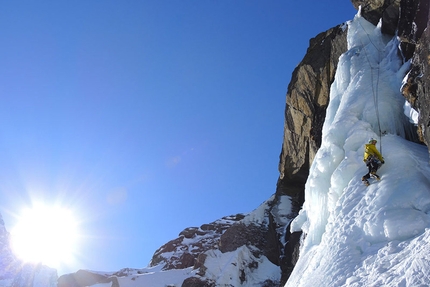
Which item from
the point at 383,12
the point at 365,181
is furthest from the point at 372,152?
the point at 383,12

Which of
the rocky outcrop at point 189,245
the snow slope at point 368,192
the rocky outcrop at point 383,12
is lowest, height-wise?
the snow slope at point 368,192

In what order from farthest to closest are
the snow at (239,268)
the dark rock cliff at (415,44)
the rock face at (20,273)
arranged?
the rock face at (20,273) → the snow at (239,268) → the dark rock cliff at (415,44)

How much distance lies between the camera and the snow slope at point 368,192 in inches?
268

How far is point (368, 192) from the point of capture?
354 inches

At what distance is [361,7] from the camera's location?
17125 mm

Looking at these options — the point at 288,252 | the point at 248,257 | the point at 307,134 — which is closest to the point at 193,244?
the point at 248,257

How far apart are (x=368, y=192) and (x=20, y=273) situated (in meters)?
78.4

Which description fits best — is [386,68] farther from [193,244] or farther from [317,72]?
[193,244]

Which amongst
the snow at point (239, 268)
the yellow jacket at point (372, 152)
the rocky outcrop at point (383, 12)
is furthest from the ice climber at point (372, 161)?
the snow at point (239, 268)

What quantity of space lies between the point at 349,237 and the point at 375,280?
1.96 metres

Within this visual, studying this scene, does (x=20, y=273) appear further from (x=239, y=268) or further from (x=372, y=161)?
(x=372, y=161)

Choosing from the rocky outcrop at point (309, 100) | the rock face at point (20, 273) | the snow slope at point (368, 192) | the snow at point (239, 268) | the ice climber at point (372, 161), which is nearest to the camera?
the snow slope at point (368, 192)

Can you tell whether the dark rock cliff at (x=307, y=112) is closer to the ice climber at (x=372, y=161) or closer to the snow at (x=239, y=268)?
the snow at (x=239, y=268)

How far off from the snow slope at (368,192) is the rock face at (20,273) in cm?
6081
